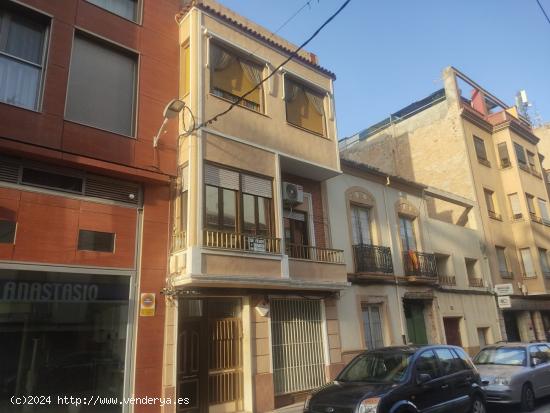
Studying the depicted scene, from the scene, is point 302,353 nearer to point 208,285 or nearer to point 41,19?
point 208,285

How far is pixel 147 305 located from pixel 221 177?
3375mm

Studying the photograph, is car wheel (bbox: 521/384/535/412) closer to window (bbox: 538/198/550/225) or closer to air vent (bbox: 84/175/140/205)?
air vent (bbox: 84/175/140/205)

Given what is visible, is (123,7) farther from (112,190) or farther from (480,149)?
(480,149)

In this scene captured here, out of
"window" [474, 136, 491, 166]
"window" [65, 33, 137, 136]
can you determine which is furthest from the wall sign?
"window" [474, 136, 491, 166]

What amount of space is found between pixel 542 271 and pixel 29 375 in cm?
2298

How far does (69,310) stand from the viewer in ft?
26.8

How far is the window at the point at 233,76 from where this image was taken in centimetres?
1104

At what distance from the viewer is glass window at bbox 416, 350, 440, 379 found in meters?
7.34

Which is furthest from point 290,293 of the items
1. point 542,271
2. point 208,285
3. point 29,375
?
point 542,271

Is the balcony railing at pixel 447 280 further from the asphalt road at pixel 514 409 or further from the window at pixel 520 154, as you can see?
the window at pixel 520 154

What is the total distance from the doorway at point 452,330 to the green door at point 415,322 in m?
1.37

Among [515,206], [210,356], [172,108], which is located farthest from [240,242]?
[515,206]

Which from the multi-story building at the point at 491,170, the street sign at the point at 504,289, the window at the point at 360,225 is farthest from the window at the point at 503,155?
the window at the point at 360,225

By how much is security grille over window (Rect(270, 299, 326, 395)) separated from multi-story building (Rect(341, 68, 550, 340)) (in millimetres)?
11557
